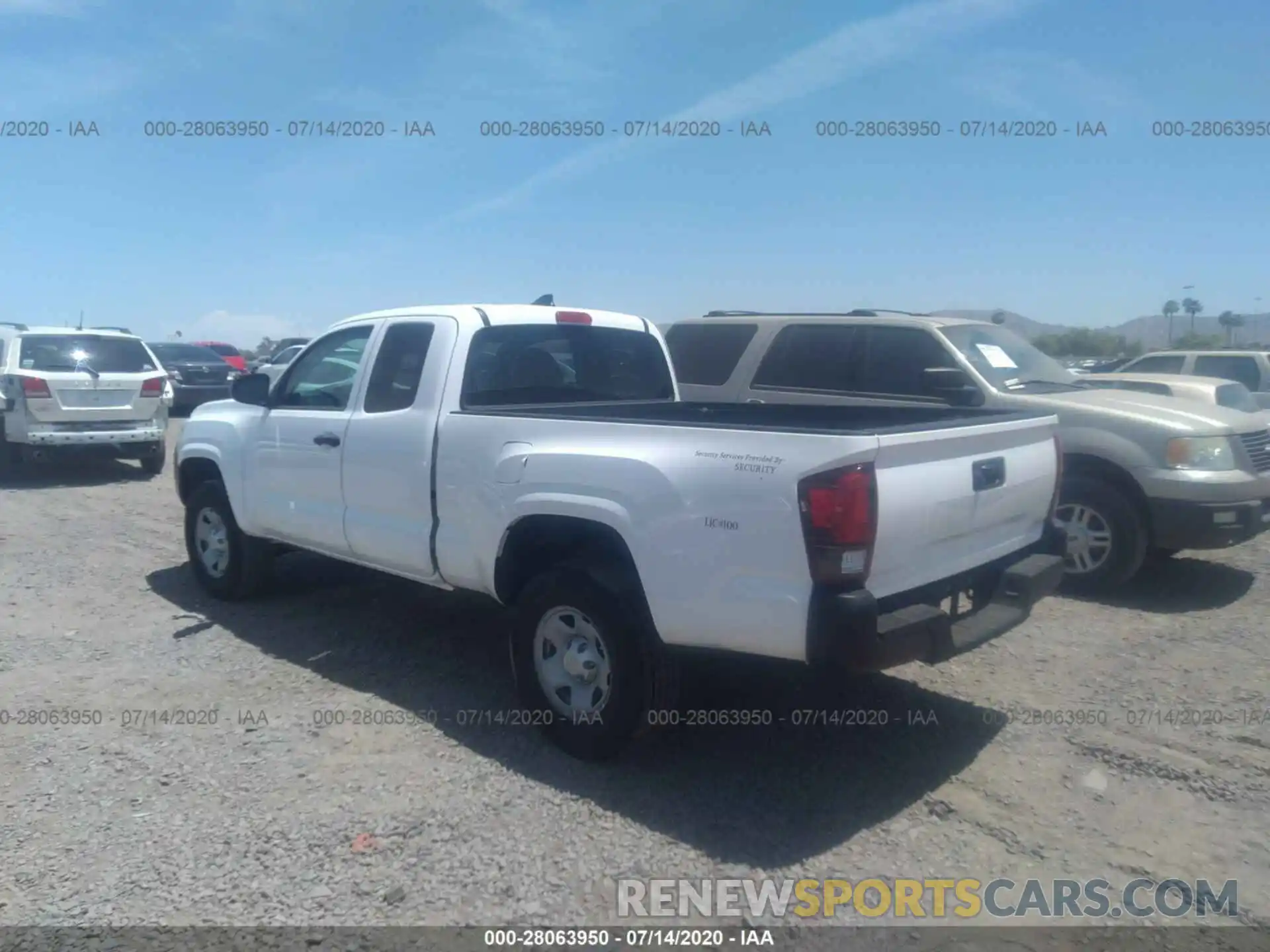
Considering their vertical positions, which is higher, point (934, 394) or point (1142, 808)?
point (934, 394)

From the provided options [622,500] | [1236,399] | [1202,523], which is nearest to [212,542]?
[622,500]

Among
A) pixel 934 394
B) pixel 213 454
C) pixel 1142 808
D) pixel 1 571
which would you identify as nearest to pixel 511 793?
pixel 1142 808

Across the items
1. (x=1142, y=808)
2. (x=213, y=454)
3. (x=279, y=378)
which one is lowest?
(x=1142, y=808)

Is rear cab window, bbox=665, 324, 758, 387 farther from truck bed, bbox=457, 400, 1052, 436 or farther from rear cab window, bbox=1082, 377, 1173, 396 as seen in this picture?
rear cab window, bbox=1082, 377, 1173, 396

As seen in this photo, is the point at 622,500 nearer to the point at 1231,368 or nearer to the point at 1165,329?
A: the point at 1231,368

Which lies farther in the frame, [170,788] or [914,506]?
[170,788]

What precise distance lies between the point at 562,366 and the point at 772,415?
46.4 inches

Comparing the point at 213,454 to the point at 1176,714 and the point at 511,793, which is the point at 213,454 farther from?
the point at 1176,714

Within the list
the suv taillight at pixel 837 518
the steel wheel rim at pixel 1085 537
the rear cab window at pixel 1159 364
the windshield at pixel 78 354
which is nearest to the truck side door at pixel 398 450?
the suv taillight at pixel 837 518

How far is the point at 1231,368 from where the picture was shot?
44.7ft

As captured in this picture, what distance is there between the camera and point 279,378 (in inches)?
243

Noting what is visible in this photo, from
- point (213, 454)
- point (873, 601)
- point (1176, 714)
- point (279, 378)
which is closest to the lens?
point (873, 601)

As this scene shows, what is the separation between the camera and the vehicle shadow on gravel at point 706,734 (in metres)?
3.92

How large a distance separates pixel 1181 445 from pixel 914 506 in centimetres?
404
